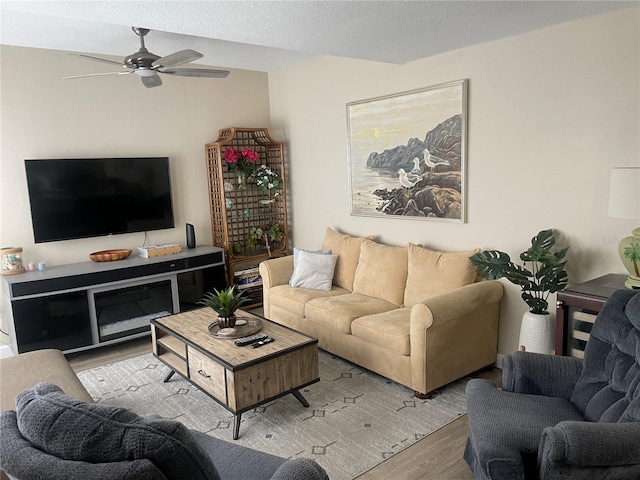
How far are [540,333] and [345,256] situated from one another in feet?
6.42

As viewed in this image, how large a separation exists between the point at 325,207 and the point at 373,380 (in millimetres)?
2188

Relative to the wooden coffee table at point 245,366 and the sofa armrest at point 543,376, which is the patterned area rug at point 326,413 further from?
the sofa armrest at point 543,376

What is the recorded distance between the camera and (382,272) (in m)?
4.09

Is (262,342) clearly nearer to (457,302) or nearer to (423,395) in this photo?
(423,395)

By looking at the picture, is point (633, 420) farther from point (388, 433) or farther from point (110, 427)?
point (110, 427)

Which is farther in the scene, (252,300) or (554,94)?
(252,300)

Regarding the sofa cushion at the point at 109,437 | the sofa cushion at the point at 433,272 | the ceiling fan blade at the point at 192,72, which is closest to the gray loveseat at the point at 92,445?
the sofa cushion at the point at 109,437

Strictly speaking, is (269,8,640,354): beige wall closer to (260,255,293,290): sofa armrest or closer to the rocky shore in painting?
the rocky shore in painting

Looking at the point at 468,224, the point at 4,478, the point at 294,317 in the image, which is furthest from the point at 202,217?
the point at 4,478

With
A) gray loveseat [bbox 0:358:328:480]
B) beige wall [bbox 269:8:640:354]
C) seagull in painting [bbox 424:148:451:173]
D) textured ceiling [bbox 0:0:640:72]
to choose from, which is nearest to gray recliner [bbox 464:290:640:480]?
beige wall [bbox 269:8:640:354]

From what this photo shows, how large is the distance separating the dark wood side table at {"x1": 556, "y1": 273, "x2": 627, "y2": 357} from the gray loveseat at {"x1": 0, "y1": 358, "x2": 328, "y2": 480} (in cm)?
231

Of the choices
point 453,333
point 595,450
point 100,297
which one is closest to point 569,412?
point 595,450

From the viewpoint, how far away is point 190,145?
5.19m

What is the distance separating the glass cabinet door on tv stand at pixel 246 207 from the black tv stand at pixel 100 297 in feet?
1.20
